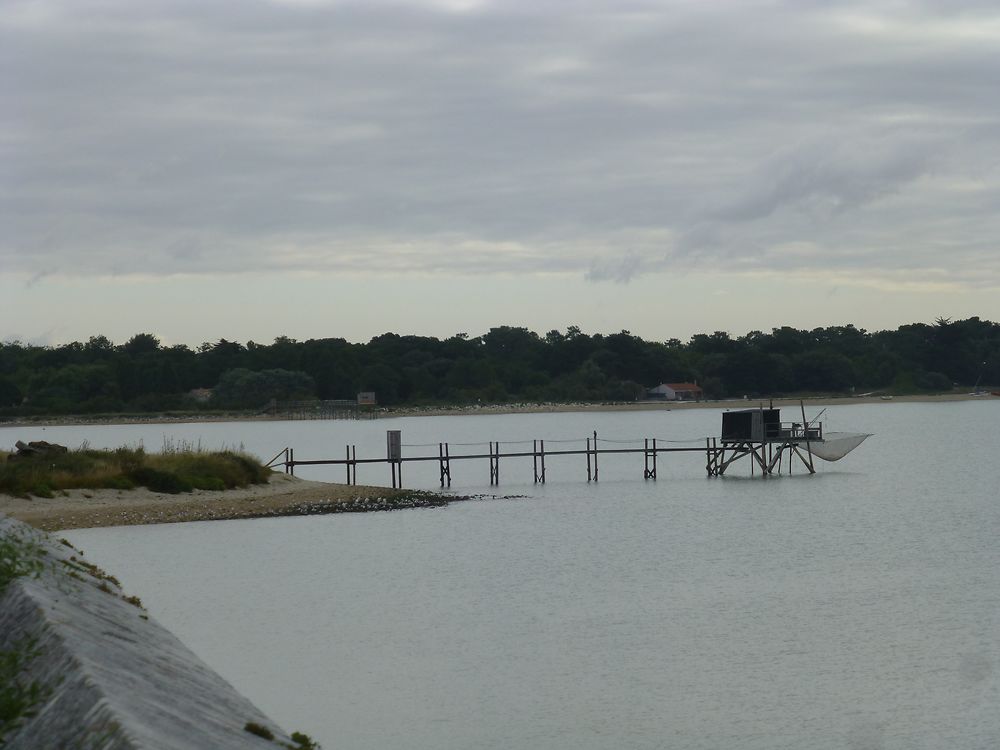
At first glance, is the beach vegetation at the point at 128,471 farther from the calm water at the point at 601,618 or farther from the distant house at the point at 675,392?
the distant house at the point at 675,392

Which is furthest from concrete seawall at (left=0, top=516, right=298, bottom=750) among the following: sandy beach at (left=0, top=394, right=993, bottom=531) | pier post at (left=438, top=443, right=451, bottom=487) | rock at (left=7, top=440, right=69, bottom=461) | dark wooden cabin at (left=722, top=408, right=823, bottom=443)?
dark wooden cabin at (left=722, top=408, right=823, bottom=443)

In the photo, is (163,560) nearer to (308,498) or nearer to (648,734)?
(308,498)

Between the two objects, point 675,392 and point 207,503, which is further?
Result: point 675,392

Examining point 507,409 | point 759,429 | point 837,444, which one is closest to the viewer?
point 759,429

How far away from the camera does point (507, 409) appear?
158m

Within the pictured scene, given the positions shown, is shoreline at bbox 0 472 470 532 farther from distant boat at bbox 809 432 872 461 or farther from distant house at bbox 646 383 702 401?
distant house at bbox 646 383 702 401

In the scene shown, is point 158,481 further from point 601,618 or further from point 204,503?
point 601,618

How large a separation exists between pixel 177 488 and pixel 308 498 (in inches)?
202

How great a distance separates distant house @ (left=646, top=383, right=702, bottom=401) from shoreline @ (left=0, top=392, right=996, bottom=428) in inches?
134

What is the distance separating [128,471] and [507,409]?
11327 centimetres

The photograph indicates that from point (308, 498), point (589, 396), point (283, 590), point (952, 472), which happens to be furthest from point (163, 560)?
point (589, 396)

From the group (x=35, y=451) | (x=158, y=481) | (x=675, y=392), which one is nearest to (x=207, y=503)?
(x=158, y=481)

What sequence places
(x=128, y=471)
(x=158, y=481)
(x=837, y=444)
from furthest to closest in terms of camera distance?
(x=837, y=444)
(x=158, y=481)
(x=128, y=471)

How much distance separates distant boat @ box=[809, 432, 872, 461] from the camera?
211 ft
